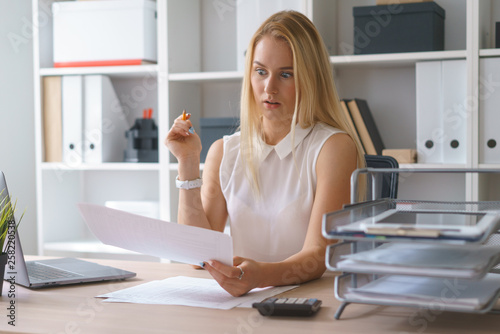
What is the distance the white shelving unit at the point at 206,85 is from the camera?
91.3 inches

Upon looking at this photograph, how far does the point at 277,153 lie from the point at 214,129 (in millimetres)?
860

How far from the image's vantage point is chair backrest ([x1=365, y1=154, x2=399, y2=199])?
5.16ft

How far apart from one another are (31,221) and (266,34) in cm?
181

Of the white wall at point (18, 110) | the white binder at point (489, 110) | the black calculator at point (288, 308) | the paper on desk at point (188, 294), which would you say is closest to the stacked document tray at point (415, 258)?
the black calculator at point (288, 308)

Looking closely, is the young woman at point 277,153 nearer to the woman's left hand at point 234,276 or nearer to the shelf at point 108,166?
the woman's left hand at point 234,276

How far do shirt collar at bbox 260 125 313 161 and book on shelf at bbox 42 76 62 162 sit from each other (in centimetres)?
136

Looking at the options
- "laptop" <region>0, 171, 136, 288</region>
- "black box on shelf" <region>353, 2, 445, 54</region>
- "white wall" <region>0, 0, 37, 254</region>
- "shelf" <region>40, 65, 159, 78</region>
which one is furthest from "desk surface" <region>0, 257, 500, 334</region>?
"white wall" <region>0, 0, 37, 254</region>

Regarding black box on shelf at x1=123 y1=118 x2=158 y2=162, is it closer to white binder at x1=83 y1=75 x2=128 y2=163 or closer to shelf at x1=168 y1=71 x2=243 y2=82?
white binder at x1=83 y1=75 x2=128 y2=163

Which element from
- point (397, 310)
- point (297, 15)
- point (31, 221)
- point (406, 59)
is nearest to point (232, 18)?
point (406, 59)

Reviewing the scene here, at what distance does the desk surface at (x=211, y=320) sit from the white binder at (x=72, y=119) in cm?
163

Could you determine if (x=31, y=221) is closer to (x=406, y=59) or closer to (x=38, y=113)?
(x=38, y=113)

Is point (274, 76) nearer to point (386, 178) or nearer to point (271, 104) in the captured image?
point (271, 104)

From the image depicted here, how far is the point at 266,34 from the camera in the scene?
162cm

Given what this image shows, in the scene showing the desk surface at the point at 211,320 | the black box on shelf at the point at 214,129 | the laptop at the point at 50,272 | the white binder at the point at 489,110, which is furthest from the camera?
the black box on shelf at the point at 214,129
